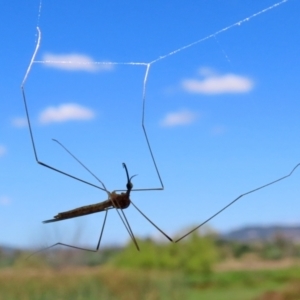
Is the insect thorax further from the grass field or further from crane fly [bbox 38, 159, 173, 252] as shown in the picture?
the grass field

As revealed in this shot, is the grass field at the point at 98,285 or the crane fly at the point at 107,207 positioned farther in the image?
the grass field at the point at 98,285

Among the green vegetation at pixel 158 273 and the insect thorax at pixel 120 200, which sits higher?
the green vegetation at pixel 158 273

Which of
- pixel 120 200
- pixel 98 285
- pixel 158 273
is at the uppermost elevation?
pixel 158 273

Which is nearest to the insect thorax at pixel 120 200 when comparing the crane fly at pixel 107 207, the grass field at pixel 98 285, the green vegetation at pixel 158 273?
the crane fly at pixel 107 207

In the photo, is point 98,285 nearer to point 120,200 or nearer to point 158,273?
point 158,273

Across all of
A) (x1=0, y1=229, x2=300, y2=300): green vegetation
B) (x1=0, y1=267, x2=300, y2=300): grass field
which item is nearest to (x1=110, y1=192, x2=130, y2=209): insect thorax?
(x1=0, y1=229, x2=300, y2=300): green vegetation

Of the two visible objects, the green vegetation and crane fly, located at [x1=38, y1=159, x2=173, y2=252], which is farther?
the green vegetation

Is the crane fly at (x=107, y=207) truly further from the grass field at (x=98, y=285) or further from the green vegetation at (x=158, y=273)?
the grass field at (x=98, y=285)

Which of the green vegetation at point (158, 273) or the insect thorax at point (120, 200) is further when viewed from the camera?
the green vegetation at point (158, 273)

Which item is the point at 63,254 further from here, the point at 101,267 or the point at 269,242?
the point at 269,242

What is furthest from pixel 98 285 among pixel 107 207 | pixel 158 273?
pixel 107 207

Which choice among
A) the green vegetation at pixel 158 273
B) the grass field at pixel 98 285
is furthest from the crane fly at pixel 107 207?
the grass field at pixel 98 285

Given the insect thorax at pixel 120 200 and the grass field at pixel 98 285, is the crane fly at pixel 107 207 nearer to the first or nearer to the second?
the insect thorax at pixel 120 200

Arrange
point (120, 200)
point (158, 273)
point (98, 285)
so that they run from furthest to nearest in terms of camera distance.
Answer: point (158, 273)
point (98, 285)
point (120, 200)
